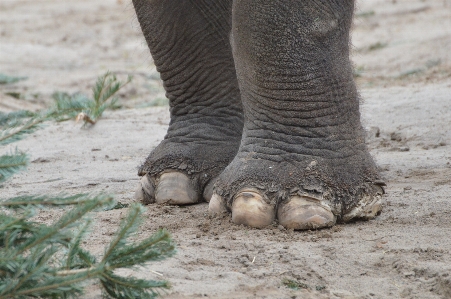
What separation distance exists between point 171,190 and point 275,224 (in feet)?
1.80

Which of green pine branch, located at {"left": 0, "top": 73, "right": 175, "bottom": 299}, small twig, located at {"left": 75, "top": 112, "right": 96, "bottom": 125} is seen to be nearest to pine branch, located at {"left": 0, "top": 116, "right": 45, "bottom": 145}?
green pine branch, located at {"left": 0, "top": 73, "right": 175, "bottom": 299}

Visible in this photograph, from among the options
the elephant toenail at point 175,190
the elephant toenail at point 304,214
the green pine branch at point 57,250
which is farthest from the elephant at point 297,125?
the green pine branch at point 57,250

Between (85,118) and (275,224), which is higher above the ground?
(85,118)

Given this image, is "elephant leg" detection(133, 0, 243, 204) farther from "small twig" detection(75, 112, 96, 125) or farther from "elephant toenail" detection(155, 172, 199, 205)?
"small twig" detection(75, 112, 96, 125)

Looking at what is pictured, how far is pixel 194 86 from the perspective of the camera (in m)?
3.35

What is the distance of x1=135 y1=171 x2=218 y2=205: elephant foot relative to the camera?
2.96 metres

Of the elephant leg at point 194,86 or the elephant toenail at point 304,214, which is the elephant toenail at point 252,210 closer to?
the elephant toenail at point 304,214

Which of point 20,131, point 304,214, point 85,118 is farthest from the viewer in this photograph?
point 85,118

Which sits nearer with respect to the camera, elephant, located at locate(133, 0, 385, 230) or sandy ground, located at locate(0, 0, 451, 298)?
sandy ground, located at locate(0, 0, 451, 298)

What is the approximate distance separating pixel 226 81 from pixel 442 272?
1.47m

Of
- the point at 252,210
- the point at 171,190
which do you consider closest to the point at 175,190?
the point at 171,190

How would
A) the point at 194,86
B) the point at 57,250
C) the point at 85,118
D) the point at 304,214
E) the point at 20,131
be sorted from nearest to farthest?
the point at 57,250 < the point at 20,131 < the point at 304,214 < the point at 194,86 < the point at 85,118

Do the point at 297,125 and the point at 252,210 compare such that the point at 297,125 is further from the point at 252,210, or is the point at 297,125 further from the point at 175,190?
the point at 175,190

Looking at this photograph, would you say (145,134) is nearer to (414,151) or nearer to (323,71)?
(414,151)
